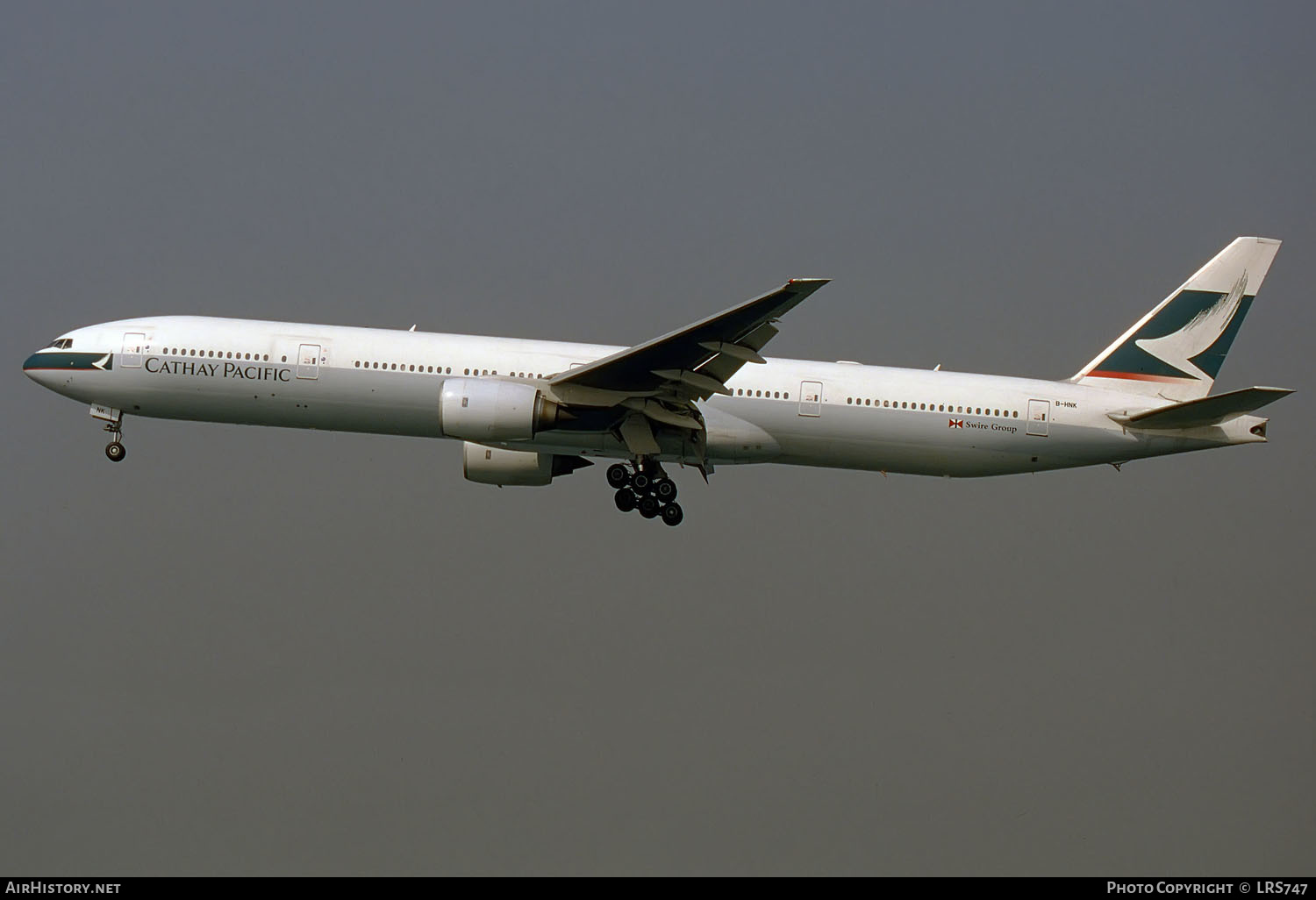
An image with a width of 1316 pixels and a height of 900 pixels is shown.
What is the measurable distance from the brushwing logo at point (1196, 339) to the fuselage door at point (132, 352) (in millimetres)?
23335

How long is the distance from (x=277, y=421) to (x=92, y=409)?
180 inches

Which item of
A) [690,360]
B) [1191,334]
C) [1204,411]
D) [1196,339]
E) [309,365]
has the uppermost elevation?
[1191,334]

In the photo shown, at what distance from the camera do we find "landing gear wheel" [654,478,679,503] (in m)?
36.0

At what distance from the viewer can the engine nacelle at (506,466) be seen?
122 feet

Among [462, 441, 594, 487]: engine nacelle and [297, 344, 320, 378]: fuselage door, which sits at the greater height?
[297, 344, 320, 378]: fuselage door

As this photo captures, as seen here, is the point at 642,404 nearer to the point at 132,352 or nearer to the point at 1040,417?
the point at 1040,417

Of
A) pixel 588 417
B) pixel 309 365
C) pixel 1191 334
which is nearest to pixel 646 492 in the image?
pixel 588 417

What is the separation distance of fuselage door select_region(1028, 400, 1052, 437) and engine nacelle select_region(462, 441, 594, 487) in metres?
10.8

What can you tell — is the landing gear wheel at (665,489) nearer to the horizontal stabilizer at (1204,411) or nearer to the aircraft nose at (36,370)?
the horizontal stabilizer at (1204,411)

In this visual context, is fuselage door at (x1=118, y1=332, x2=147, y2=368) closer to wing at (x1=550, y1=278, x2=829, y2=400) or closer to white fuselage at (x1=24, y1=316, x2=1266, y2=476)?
white fuselage at (x1=24, y1=316, x2=1266, y2=476)

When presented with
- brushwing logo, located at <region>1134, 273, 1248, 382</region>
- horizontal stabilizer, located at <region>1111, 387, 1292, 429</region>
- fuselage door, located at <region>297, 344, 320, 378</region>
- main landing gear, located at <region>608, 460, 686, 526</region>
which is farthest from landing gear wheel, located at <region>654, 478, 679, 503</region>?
brushwing logo, located at <region>1134, 273, 1248, 382</region>

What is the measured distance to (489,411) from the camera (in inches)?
1298

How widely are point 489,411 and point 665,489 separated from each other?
5116 mm
